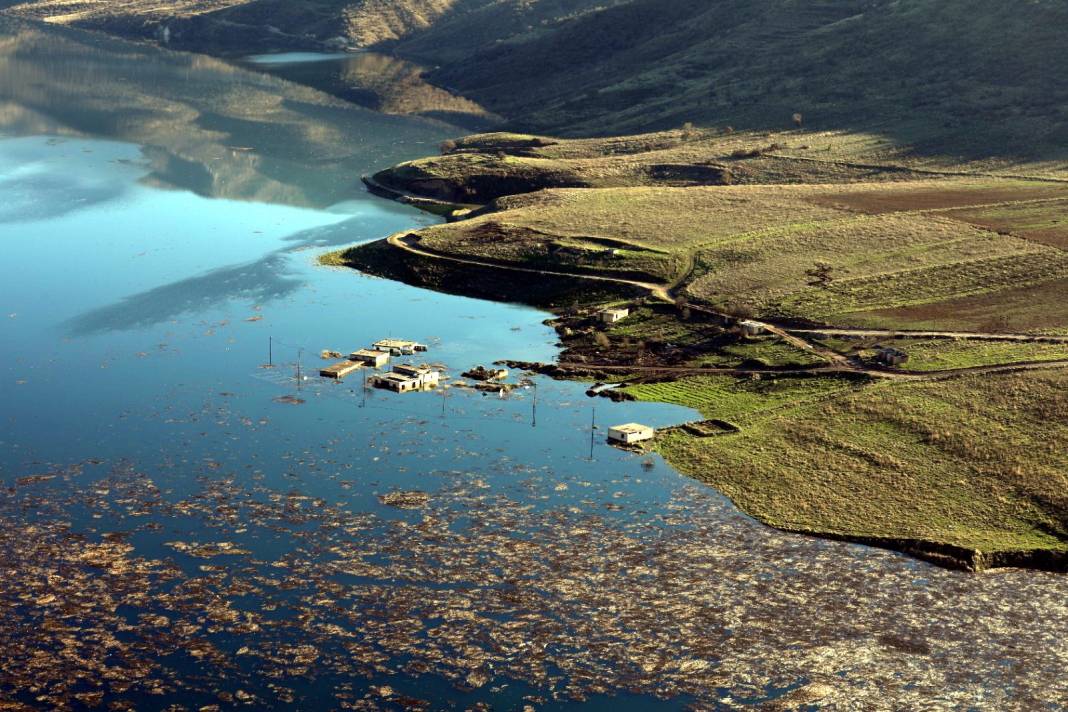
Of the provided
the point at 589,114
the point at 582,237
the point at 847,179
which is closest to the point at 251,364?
the point at 582,237

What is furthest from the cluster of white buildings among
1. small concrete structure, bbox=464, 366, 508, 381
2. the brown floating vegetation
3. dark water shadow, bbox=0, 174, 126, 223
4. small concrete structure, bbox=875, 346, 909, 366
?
dark water shadow, bbox=0, 174, 126, 223

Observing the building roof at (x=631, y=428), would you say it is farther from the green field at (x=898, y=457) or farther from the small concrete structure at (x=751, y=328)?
the small concrete structure at (x=751, y=328)

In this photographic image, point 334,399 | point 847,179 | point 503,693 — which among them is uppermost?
point 847,179

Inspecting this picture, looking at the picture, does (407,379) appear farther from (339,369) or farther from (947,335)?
(947,335)

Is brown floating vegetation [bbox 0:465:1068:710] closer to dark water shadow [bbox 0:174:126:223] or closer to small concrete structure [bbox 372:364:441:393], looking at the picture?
small concrete structure [bbox 372:364:441:393]

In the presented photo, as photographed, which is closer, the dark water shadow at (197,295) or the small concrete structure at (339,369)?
the small concrete structure at (339,369)

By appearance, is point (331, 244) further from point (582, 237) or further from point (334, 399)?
point (334, 399)

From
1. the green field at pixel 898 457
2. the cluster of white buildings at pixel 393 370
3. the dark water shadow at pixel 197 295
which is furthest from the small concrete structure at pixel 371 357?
the dark water shadow at pixel 197 295
